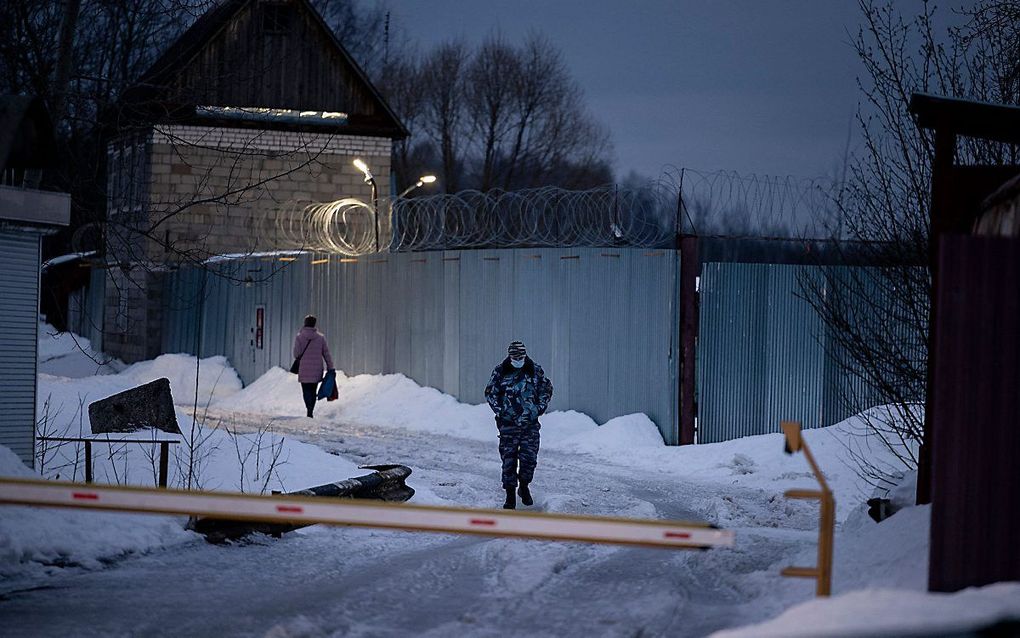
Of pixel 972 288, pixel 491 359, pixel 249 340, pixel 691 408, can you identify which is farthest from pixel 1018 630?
pixel 249 340

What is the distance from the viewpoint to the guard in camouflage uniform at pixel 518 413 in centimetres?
1194

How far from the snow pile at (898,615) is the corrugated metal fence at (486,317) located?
1027cm

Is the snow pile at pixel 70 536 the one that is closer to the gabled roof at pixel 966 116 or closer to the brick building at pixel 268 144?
the gabled roof at pixel 966 116

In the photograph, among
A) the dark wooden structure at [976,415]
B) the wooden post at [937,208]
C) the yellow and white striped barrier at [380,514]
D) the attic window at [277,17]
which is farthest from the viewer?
the attic window at [277,17]

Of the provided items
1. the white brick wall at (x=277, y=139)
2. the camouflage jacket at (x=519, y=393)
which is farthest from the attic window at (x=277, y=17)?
the camouflage jacket at (x=519, y=393)

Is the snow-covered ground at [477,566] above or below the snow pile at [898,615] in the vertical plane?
below

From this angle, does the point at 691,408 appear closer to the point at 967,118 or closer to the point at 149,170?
the point at 967,118

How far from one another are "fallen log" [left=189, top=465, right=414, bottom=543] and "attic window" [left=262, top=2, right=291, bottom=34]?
816 inches

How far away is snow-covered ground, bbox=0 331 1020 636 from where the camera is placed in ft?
22.2

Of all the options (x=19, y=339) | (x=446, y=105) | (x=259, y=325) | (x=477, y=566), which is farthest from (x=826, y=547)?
(x=446, y=105)

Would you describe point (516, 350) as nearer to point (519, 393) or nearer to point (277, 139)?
point (519, 393)

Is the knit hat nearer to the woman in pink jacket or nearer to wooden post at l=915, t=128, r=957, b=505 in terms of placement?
wooden post at l=915, t=128, r=957, b=505

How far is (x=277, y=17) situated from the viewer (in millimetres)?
31000

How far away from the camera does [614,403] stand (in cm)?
1739
